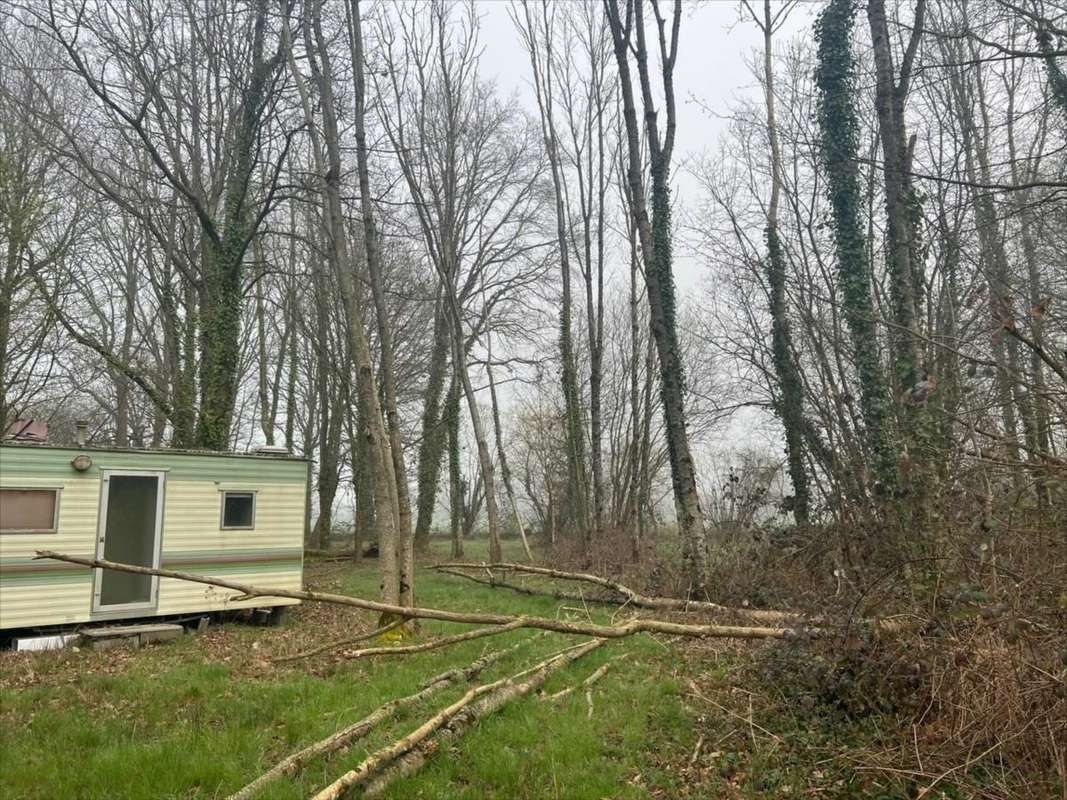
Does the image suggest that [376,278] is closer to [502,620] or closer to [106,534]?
[106,534]

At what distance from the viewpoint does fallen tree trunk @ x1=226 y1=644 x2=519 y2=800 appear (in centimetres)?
404

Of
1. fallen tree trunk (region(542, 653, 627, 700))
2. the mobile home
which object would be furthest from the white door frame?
fallen tree trunk (region(542, 653, 627, 700))

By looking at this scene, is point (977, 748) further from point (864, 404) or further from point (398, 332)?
point (398, 332)

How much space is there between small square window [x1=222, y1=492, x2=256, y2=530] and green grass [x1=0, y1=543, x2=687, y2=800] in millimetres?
2880

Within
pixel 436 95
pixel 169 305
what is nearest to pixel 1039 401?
pixel 169 305

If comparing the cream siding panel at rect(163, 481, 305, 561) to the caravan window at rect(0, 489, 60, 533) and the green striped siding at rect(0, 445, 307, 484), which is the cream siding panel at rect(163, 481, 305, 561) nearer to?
the green striped siding at rect(0, 445, 307, 484)

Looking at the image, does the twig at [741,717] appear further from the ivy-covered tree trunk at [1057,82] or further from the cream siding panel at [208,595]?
the cream siding panel at [208,595]

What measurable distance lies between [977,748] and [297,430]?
23630 mm

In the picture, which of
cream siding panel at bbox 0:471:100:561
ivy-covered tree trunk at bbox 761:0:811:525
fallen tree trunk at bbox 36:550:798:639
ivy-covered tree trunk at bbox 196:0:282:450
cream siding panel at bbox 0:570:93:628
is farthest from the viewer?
ivy-covered tree trunk at bbox 196:0:282:450

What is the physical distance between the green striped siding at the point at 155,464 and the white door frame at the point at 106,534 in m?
0.08

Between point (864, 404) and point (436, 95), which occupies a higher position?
point (436, 95)

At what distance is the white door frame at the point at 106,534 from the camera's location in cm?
904

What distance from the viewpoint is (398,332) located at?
2061 centimetres

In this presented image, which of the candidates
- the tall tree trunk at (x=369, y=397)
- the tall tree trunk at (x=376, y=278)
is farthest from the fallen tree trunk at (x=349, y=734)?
the tall tree trunk at (x=376, y=278)
